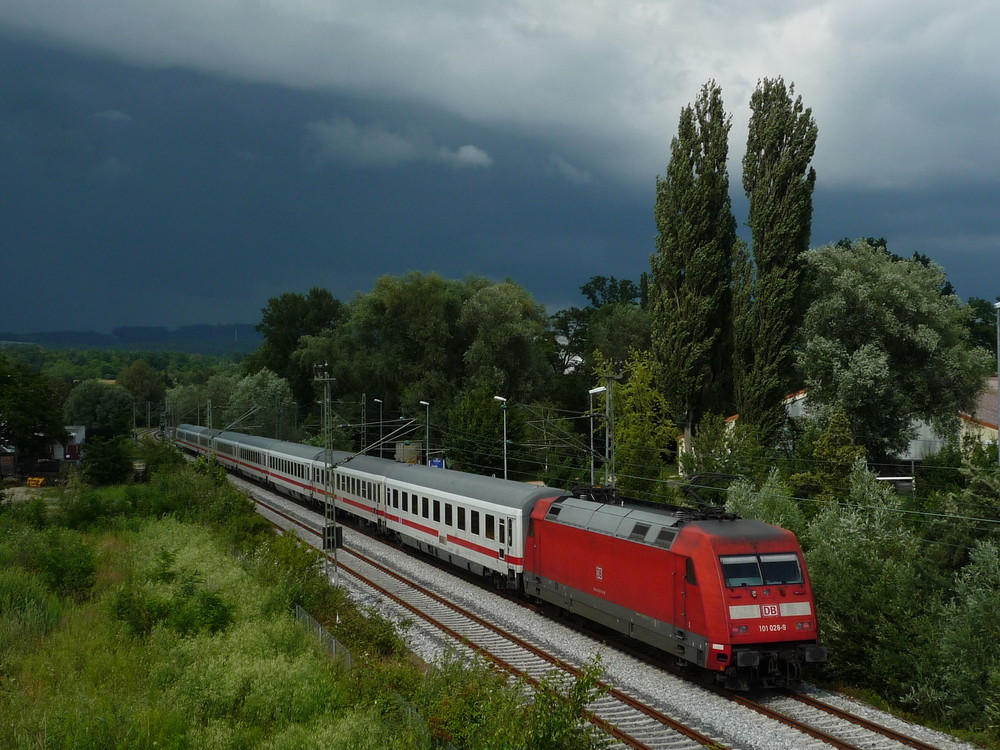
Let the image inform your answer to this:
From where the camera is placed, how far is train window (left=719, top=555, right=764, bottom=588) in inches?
706

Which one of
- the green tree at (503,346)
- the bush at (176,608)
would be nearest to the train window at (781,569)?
the bush at (176,608)

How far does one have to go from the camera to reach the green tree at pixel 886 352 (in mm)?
45250

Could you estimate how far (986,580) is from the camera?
66.5 ft

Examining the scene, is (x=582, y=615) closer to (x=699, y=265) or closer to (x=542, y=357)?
(x=699, y=265)

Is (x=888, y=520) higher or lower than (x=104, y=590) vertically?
higher

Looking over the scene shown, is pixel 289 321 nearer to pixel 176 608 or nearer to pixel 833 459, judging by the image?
pixel 833 459

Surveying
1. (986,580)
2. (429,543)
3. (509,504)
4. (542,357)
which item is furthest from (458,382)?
(986,580)

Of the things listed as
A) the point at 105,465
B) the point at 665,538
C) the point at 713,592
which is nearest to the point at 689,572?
the point at 713,592

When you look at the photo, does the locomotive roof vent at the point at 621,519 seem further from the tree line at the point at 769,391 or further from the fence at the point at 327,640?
the fence at the point at 327,640

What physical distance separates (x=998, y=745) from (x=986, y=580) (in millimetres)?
5350

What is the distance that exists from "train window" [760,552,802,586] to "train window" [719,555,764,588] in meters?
0.18

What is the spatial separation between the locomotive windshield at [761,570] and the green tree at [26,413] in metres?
71.3

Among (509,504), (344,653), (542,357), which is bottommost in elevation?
(344,653)

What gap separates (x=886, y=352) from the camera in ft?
148
